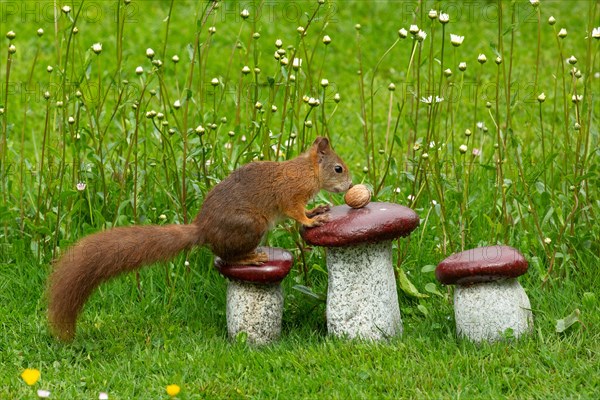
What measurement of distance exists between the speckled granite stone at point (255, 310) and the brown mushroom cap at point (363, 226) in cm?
36

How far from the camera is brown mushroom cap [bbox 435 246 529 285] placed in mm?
4348

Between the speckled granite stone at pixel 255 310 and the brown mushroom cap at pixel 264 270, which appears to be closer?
the brown mushroom cap at pixel 264 270

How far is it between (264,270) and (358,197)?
52 cm

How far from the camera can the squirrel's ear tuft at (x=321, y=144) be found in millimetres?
4602

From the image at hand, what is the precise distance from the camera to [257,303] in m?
4.66

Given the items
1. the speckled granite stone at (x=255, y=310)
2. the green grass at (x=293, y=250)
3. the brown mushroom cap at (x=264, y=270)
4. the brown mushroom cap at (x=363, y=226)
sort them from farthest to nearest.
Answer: the speckled granite stone at (x=255, y=310)
the brown mushroom cap at (x=264, y=270)
the brown mushroom cap at (x=363, y=226)
the green grass at (x=293, y=250)

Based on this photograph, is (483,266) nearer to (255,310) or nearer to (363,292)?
(363,292)

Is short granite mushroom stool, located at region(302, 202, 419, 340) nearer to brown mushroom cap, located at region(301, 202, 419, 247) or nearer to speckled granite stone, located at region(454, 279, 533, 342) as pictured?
brown mushroom cap, located at region(301, 202, 419, 247)

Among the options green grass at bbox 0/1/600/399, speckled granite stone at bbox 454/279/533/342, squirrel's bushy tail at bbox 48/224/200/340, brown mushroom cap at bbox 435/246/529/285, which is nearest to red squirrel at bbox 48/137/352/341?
squirrel's bushy tail at bbox 48/224/200/340

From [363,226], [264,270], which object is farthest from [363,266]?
[264,270]

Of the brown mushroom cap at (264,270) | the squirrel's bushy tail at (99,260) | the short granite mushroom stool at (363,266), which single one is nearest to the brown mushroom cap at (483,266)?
the short granite mushroom stool at (363,266)

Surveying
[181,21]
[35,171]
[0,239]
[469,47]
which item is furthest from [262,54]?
[0,239]

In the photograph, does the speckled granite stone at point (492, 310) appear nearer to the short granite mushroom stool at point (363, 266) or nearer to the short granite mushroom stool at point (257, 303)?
the short granite mushroom stool at point (363, 266)

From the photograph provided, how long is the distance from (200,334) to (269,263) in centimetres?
54
